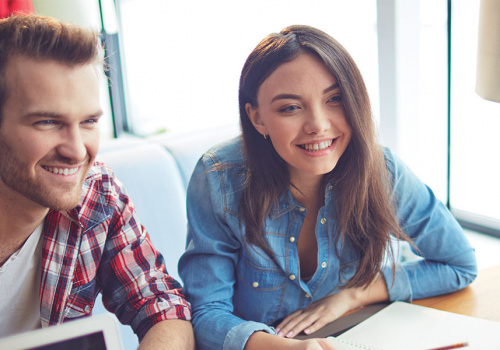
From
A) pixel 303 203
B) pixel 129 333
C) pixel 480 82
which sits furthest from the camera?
pixel 129 333

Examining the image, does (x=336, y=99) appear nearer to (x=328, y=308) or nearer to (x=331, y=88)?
(x=331, y=88)

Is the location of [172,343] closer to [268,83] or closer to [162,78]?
[268,83]

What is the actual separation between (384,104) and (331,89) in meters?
1.01

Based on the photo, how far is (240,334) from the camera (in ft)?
3.27

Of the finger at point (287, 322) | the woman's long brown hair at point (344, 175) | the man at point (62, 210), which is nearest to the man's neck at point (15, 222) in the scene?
the man at point (62, 210)

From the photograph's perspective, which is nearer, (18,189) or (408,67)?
(18,189)

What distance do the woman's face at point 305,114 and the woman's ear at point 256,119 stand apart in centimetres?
2

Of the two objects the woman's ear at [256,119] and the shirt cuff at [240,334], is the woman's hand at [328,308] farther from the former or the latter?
the woman's ear at [256,119]

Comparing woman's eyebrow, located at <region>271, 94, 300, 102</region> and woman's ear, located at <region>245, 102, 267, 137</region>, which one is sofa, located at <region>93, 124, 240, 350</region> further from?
woman's eyebrow, located at <region>271, 94, 300, 102</region>

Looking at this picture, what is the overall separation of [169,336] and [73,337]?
417 mm

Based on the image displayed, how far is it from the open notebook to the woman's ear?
456 mm

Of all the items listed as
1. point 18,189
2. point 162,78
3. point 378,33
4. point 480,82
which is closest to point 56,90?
point 18,189

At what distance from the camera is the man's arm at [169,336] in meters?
0.98

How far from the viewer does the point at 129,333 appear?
5.16 ft
